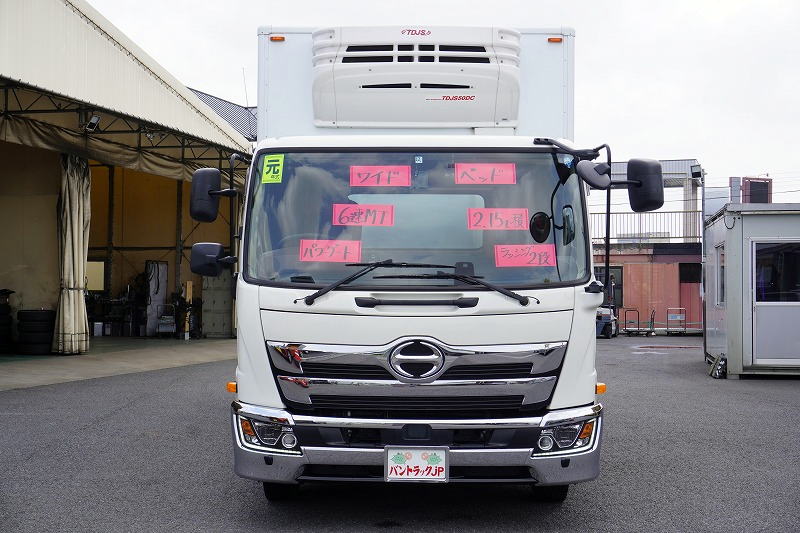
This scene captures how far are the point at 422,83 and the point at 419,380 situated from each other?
6.98 feet

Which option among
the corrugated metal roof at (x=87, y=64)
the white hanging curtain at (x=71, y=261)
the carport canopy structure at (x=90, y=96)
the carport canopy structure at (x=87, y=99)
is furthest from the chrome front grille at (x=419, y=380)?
the white hanging curtain at (x=71, y=261)

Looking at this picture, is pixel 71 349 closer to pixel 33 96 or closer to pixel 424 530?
pixel 33 96

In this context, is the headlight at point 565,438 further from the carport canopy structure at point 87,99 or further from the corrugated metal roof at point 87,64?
the corrugated metal roof at point 87,64

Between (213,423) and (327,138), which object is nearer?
(327,138)

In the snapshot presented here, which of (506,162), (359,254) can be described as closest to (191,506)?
(359,254)

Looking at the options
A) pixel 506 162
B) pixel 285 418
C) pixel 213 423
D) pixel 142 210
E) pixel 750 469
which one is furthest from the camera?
pixel 142 210

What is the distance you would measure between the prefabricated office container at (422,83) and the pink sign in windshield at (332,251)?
1073 mm

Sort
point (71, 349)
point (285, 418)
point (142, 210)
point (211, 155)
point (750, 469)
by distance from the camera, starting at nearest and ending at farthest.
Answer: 1. point (285, 418)
2. point (750, 469)
3. point (71, 349)
4. point (211, 155)
5. point (142, 210)

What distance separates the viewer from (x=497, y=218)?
4832 mm

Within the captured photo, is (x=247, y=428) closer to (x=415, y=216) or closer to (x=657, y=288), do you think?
(x=415, y=216)

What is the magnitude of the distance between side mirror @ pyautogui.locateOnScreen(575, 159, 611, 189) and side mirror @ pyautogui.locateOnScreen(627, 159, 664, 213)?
0.54ft

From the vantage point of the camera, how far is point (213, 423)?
8.84m

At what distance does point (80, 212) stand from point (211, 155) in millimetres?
5720

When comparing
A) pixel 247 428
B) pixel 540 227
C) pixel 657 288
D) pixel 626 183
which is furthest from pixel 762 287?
pixel 657 288
